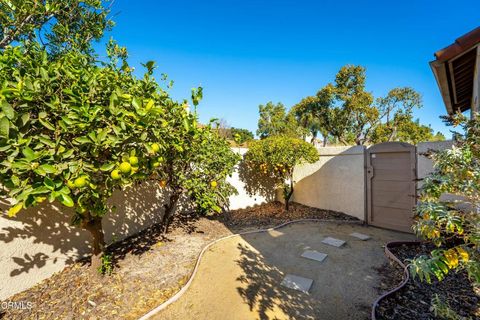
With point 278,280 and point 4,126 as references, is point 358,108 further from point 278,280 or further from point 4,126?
point 4,126

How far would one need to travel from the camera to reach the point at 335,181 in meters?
7.30

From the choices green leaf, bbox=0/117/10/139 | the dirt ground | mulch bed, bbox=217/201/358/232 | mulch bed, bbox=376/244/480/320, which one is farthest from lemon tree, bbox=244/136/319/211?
green leaf, bbox=0/117/10/139

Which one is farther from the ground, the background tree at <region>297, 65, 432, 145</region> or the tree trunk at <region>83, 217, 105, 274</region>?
the background tree at <region>297, 65, 432, 145</region>

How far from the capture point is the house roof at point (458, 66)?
3.21 m

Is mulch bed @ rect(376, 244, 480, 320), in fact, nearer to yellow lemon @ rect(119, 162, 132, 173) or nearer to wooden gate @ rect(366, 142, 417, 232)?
wooden gate @ rect(366, 142, 417, 232)

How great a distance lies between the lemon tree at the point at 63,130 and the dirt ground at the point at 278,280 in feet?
6.40

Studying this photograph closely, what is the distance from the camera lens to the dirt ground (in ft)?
8.68

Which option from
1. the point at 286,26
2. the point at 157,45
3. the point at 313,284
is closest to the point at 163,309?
the point at 313,284

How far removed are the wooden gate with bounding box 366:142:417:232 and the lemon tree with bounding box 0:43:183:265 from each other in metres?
6.31

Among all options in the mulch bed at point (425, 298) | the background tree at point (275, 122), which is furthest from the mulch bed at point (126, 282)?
the background tree at point (275, 122)

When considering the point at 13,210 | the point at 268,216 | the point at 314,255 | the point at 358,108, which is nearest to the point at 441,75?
the point at 314,255

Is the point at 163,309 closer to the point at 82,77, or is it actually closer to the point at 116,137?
the point at 116,137

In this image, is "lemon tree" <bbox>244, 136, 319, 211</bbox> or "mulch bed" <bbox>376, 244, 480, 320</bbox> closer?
"mulch bed" <bbox>376, 244, 480, 320</bbox>

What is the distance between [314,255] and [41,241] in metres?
4.78
